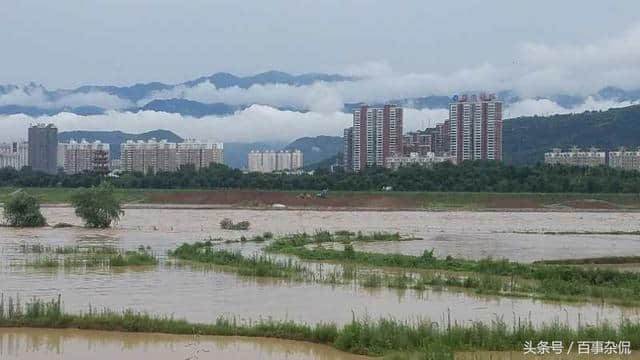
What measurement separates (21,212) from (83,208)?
161 inches

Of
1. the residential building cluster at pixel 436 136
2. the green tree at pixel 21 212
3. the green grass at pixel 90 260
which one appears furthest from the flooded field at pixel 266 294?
the residential building cluster at pixel 436 136

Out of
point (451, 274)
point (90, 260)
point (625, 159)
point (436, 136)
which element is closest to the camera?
point (451, 274)

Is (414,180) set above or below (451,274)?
above

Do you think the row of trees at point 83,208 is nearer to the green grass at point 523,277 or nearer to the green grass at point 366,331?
the green grass at point 523,277

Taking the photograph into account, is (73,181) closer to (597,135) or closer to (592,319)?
(592,319)

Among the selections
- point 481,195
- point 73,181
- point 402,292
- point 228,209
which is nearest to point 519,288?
point 402,292

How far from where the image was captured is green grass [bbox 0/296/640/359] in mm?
13195

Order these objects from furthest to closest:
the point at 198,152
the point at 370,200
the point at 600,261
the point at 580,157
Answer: the point at 198,152, the point at 580,157, the point at 370,200, the point at 600,261

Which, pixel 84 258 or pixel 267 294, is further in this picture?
pixel 84 258

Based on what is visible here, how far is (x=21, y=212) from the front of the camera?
5269 cm

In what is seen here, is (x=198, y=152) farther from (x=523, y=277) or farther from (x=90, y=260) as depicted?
(x=523, y=277)

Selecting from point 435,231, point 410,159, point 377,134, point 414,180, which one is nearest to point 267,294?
point 435,231

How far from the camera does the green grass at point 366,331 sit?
13.2 metres

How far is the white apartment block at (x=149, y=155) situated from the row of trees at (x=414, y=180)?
56.8 meters
